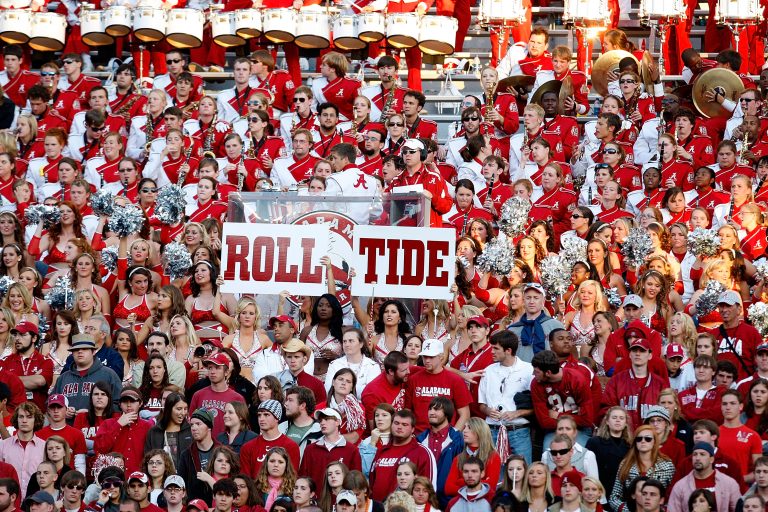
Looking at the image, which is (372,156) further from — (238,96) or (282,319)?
(282,319)

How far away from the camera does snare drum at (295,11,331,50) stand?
771 inches

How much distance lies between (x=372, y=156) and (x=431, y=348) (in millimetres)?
4316

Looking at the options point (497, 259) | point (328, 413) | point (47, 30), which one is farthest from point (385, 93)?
point (328, 413)

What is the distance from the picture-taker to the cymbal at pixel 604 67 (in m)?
18.8

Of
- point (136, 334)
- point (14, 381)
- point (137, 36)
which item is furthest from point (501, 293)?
point (137, 36)

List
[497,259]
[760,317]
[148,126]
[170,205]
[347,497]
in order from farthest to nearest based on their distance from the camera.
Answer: [148,126]
[170,205]
[497,259]
[760,317]
[347,497]

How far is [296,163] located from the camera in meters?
17.2

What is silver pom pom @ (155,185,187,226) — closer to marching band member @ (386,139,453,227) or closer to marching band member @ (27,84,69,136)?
marching band member @ (386,139,453,227)

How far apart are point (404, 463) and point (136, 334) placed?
3.06 m

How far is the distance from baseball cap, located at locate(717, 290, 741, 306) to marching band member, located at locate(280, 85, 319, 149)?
16.5 ft

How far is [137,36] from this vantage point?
19953 mm

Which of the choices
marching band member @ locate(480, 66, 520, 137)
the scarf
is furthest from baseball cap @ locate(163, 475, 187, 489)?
marching band member @ locate(480, 66, 520, 137)

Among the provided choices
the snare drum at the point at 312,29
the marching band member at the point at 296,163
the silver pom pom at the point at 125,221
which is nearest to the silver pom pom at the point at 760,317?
the marching band member at the point at 296,163

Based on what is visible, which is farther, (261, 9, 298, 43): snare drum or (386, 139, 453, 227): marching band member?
(261, 9, 298, 43): snare drum
